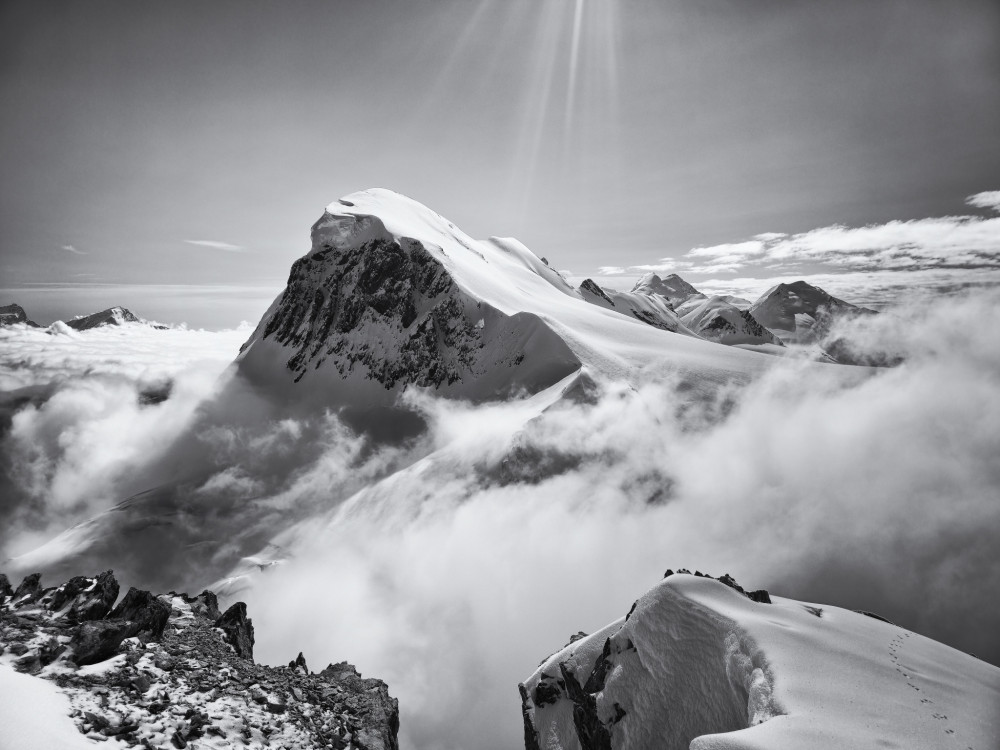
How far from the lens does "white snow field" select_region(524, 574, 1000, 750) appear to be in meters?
12.5

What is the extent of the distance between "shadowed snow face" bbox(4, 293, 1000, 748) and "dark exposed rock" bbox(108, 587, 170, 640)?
58.1m

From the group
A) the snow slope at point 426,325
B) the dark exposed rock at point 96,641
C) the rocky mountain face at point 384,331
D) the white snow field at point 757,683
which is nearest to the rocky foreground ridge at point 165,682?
the dark exposed rock at point 96,641

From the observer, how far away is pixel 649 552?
76.8 metres

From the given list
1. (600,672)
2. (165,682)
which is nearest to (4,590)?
(165,682)

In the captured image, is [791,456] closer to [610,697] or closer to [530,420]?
[530,420]

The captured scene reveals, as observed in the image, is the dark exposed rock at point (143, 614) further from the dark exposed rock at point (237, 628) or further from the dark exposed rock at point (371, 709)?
the dark exposed rock at point (371, 709)

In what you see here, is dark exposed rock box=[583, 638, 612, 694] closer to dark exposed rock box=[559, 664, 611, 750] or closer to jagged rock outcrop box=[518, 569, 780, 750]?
Answer: jagged rock outcrop box=[518, 569, 780, 750]

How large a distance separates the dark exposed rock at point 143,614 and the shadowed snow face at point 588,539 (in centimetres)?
5806

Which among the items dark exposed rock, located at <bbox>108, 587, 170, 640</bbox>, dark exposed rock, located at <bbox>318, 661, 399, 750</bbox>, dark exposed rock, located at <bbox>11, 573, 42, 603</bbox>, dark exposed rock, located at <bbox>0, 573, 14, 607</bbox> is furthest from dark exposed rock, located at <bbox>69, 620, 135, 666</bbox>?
dark exposed rock, located at <bbox>0, 573, 14, 607</bbox>

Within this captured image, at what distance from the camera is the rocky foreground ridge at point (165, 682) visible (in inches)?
526

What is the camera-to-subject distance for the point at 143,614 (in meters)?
19.3

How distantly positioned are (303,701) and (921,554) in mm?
110723

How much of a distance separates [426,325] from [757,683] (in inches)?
4472

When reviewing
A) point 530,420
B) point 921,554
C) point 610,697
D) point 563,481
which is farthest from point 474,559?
point 921,554
